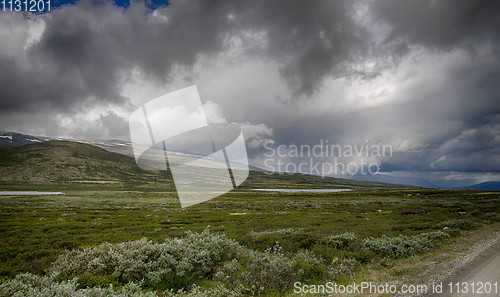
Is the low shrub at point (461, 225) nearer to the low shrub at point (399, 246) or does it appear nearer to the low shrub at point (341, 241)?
the low shrub at point (399, 246)

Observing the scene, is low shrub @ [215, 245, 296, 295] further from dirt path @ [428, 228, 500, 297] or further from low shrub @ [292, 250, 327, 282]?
dirt path @ [428, 228, 500, 297]

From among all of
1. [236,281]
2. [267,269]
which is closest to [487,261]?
[267,269]

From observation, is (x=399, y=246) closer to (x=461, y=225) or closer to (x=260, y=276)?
(x=260, y=276)

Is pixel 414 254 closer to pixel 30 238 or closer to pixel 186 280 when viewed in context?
pixel 186 280

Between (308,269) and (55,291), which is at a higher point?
(55,291)

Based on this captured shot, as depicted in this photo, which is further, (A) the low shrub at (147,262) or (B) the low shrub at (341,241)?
(B) the low shrub at (341,241)

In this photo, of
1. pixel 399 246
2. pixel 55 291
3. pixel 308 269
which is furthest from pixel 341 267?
pixel 55 291

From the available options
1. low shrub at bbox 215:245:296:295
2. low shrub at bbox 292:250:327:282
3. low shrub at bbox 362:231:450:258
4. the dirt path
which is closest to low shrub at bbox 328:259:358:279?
low shrub at bbox 292:250:327:282

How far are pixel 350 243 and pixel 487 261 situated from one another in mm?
7005

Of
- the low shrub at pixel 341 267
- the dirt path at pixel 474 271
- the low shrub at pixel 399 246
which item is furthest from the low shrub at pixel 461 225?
the low shrub at pixel 341 267

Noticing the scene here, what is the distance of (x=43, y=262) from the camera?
1316cm

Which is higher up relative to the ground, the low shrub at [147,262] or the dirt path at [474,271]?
the low shrub at [147,262]

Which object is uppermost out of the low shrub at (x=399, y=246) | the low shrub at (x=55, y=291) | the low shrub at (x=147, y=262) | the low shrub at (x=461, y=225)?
the low shrub at (x=55, y=291)

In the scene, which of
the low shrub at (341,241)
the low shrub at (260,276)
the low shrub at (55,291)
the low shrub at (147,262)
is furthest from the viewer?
the low shrub at (341,241)
